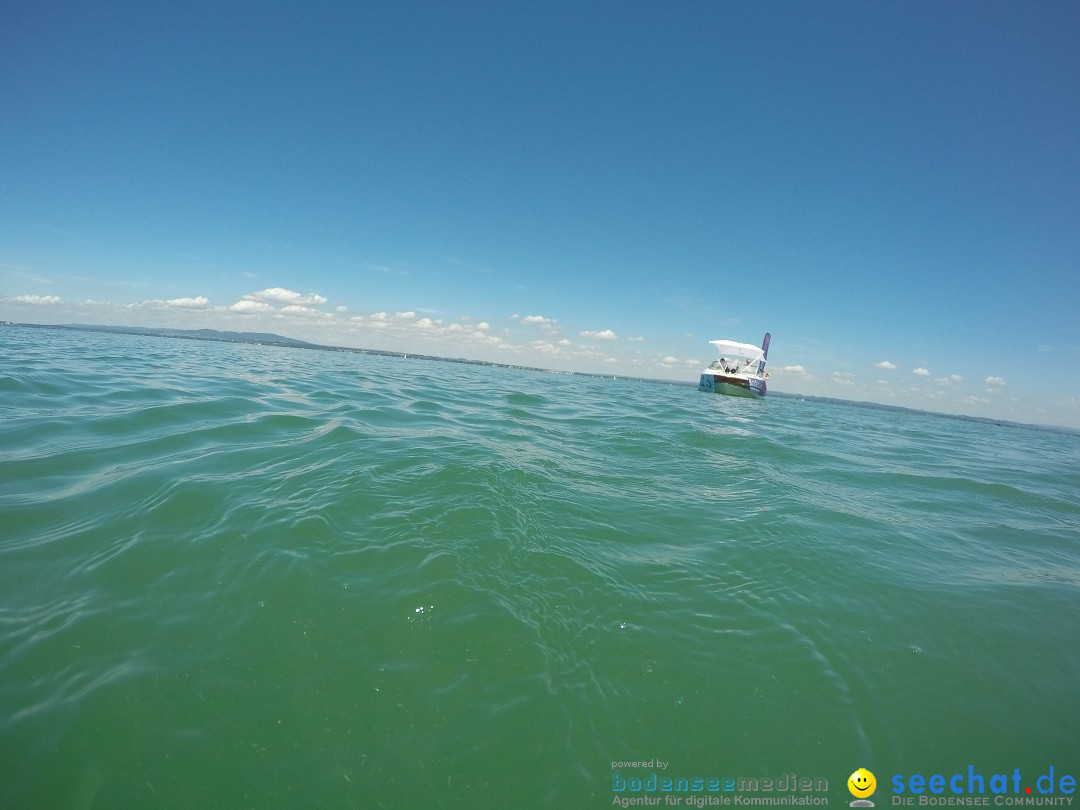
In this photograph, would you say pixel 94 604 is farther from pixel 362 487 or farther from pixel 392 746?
pixel 392 746

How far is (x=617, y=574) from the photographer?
4.89m

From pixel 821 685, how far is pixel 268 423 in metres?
11.5

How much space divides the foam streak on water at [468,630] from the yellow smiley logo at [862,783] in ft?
0.20

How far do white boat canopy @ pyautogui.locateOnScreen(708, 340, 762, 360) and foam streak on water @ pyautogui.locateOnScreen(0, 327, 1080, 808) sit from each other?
3841 centimetres

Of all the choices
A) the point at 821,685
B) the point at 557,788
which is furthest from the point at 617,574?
the point at 557,788

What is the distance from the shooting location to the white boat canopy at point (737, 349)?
142ft

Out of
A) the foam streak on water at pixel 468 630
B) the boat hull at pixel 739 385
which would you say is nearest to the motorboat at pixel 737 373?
the boat hull at pixel 739 385

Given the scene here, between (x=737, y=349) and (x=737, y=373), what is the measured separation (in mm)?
2697

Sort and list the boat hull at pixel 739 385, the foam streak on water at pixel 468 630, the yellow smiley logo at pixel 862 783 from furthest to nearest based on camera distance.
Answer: the boat hull at pixel 739 385 < the yellow smiley logo at pixel 862 783 < the foam streak on water at pixel 468 630

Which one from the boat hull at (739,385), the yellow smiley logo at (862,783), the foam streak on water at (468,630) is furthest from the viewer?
the boat hull at (739,385)

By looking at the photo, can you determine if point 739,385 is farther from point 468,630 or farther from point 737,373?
point 468,630

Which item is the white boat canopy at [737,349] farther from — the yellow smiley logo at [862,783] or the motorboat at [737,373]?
the yellow smiley logo at [862,783]

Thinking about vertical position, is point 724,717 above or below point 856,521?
below

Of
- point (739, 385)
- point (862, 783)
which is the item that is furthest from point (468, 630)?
point (739, 385)
